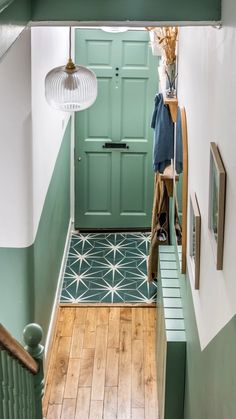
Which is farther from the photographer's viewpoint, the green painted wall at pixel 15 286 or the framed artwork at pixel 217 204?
the green painted wall at pixel 15 286

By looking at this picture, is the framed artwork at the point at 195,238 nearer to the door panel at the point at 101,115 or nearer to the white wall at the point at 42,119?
the white wall at the point at 42,119

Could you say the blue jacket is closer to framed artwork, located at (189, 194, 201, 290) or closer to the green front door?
framed artwork, located at (189, 194, 201, 290)

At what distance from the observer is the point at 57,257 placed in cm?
618

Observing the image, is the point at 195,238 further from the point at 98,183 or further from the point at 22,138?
the point at 98,183

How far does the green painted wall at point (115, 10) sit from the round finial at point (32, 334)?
1.28m

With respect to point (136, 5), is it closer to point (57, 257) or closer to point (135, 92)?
point (57, 257)

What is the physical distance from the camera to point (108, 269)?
22.0 ft

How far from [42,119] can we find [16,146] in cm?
70

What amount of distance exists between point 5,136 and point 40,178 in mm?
670

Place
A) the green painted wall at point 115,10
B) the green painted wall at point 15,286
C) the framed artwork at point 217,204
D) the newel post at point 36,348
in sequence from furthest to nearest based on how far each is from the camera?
the green painted wall at point 15,286 → the green painted wall at point 115,10 → the newel post at point 36,348 → the framed artwork at point 217,204

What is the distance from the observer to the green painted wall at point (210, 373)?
255 cm

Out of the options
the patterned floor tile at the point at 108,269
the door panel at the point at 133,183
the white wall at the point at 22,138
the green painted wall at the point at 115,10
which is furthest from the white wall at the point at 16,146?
the door panel at the point at 133,183

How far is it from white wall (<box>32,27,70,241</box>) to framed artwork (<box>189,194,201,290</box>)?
42.8 inches

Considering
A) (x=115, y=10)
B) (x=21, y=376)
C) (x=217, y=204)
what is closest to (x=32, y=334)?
(x=21, y=376)
